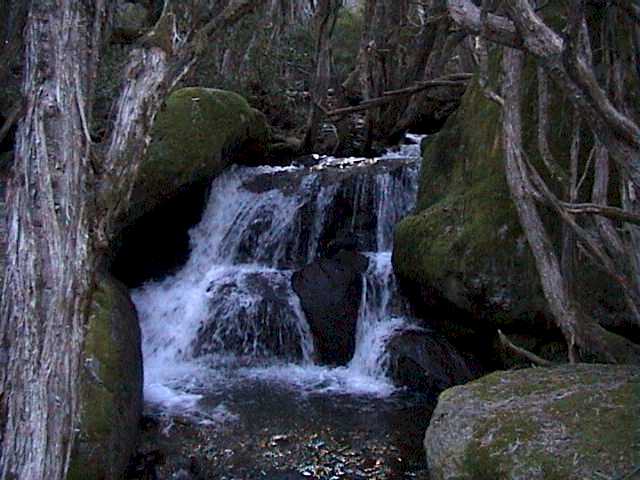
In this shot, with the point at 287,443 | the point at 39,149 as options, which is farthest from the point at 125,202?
the point at 287,443

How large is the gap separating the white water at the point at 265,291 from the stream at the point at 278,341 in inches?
0.6

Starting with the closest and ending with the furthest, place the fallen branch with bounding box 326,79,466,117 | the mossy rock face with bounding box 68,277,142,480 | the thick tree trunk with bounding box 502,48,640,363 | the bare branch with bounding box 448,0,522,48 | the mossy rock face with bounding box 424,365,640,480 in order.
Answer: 1. the mossy rock face with bounding box 424,365,640,480
2. the bare branch with bounding box 448,0,522,48
3. the mossy rock face with bounding box 68,277,142,480
4. the thick tree trunk with bounding box 502,48,640,363
5. the fallen branch with bounding box 326,79,466,117

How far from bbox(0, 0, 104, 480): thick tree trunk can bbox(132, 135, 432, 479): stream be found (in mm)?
3048

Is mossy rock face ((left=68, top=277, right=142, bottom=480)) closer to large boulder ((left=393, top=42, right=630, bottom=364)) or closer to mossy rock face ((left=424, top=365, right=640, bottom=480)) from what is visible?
mossy rock face ((left=424, top=365, right=640, bottom=480))

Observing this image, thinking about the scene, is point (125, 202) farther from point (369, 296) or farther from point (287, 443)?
point (369, 296)

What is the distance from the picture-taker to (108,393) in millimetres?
5270

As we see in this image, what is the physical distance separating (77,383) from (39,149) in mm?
843

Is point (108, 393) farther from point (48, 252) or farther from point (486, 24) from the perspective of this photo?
point (486, 24)

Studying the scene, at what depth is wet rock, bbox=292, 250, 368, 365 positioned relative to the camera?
804 cm

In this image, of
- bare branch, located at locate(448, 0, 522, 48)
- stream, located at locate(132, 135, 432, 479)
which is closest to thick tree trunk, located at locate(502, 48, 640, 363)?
bare branch, located at locate(448, 0, 522, 48)

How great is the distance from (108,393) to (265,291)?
134 inches

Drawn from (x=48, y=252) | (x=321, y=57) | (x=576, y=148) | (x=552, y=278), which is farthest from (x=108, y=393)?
(x=321, y=57)

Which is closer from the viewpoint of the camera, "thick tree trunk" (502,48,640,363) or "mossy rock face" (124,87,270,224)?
"thick tree trunk" (502,48,640,363)

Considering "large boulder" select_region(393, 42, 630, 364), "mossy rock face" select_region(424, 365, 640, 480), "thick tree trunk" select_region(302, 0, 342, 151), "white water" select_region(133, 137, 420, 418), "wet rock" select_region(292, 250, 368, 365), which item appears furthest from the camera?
"thick tree trunk" select_region(302, 0, 342, 151)
